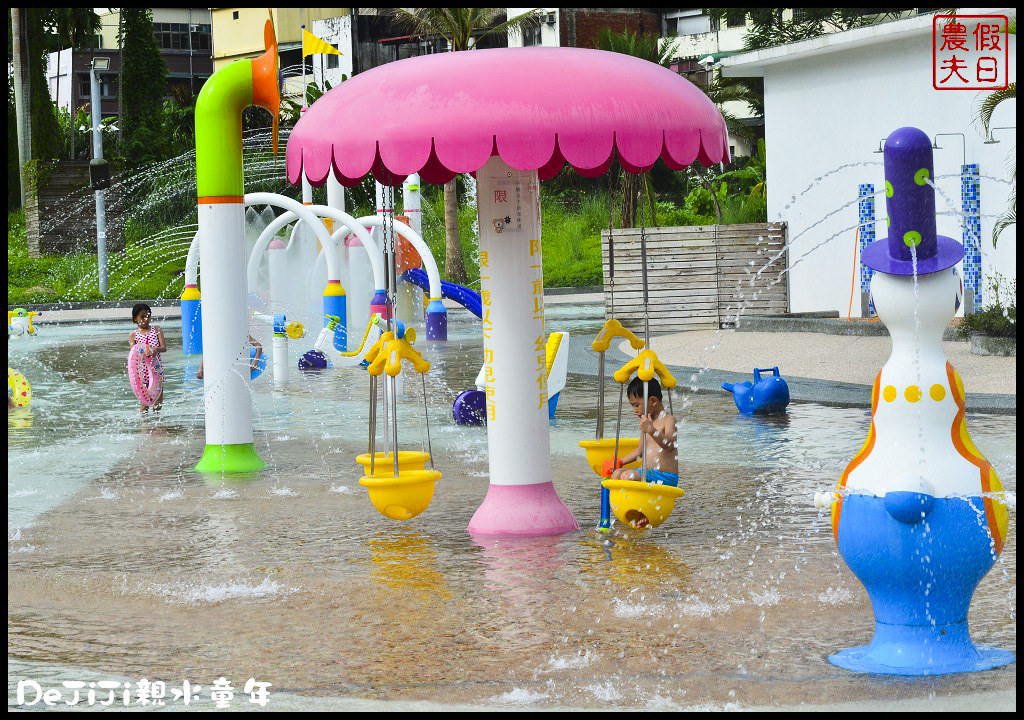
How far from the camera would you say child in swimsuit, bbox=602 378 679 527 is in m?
7.58

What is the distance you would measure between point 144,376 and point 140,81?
3889 centimetres

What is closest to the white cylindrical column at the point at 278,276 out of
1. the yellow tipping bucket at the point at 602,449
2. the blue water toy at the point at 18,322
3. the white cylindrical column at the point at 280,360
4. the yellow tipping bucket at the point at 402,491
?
the blue water toy at the point at 18,322

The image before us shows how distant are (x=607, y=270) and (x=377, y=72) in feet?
59.4

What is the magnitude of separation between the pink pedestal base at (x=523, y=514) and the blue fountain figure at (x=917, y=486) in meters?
2.69

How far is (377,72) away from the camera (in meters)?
7.63

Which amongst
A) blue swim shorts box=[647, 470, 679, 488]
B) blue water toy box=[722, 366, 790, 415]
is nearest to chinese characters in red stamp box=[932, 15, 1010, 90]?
blue water toy box=[722, 366, 790, 415]

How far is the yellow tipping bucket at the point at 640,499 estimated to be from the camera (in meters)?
7.31

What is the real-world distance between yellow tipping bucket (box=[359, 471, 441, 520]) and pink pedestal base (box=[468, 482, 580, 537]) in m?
0.46

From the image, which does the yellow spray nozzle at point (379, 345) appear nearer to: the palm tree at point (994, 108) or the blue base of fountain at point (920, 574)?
the blue base of fountain at point (920, 574)

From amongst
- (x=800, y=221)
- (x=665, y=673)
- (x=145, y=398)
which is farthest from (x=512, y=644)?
(x=800, y=221)

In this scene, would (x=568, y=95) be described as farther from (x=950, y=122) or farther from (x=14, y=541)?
(x=950, y=122)

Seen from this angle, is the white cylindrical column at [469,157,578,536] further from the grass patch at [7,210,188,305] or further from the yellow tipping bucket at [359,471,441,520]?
the grass patch at [7,210,188,305]

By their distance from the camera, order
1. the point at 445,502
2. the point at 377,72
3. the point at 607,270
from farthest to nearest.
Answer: the point at 607,270 < the point at 445,502 < the point at 377,72

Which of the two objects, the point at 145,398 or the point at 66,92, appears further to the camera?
the point at 66,92
